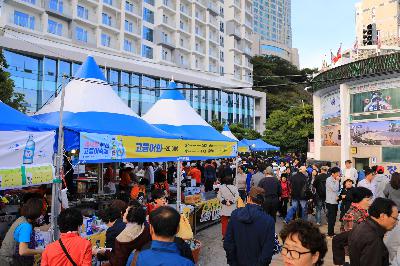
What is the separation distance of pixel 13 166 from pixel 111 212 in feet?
6.00

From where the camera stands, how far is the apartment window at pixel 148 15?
1901 inches

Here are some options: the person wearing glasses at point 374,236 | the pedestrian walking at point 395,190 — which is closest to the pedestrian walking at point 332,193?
the pedestrian walking at point 395,190

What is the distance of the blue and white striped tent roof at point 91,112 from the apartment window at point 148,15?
42.3 m

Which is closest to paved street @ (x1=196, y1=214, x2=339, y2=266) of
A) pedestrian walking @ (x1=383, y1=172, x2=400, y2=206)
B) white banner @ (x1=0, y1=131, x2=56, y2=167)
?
pedestrian walking @ (x1=383, y1=172, x2=400, y2=206)

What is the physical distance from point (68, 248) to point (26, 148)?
271 cm

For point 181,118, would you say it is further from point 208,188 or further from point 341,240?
point 341,240

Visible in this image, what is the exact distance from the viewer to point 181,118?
11648 mm

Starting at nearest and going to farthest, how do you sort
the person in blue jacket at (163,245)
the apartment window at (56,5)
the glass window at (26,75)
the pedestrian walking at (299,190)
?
the person in blue jacket at (163,245)
the pedestrian walking at (299,190)
the glass window at (26,75)
the apartment window at (56,5)

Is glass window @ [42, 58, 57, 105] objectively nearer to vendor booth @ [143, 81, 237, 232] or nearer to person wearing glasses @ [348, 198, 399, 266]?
vendor booth @ [143, 81, 237, 232]

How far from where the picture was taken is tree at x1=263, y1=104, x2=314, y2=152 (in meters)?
36.3

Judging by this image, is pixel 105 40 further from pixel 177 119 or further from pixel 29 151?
pixel 29 151

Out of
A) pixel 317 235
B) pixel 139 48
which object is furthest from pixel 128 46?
pixel 317 235

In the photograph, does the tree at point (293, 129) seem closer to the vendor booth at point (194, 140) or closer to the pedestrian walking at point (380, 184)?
the vendor booth at point (194, 140)

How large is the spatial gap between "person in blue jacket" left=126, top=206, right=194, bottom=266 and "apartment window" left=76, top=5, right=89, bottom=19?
133 feet
